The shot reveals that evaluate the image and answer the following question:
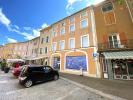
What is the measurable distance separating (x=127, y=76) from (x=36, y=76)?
35.7 ft

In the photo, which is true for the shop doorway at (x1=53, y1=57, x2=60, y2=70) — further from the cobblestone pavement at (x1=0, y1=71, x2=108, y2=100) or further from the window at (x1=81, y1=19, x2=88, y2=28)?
the cobblestone pavement at (x1=0, y1=71, x2=108, y2=100)

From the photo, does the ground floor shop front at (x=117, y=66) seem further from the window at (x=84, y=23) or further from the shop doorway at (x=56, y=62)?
the shop doorway at (x=56, y=62)

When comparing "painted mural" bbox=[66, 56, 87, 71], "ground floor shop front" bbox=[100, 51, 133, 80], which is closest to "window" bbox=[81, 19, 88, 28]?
"painted mural" bbox=[66, 56, 87, 71]

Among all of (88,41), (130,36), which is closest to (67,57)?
(88,41)

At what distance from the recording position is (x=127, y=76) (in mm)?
11867

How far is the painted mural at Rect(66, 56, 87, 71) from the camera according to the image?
15.4m

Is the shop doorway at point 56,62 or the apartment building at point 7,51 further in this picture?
the apartment building at point 7,51

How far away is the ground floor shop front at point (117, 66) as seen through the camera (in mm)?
11635

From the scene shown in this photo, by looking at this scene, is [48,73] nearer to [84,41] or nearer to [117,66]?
[84,41]

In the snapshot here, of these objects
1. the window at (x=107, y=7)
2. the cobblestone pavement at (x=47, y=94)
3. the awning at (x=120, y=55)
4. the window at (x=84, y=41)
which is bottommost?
the cobblestone pavement at (x=47, y=94)

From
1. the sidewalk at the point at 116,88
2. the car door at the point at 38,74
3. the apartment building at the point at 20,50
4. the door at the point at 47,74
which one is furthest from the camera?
the apartment building at the point at 20,50

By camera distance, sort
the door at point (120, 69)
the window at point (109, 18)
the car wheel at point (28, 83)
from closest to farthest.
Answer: the car wheel at point (28, 83)
the door at point (120, 69)
the window at point (109, 18)

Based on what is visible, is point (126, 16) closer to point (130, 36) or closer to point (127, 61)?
point (130, 36)

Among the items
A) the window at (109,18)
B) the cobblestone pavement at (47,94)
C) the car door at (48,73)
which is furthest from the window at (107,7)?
the cobblestone pavement at (47,94)
